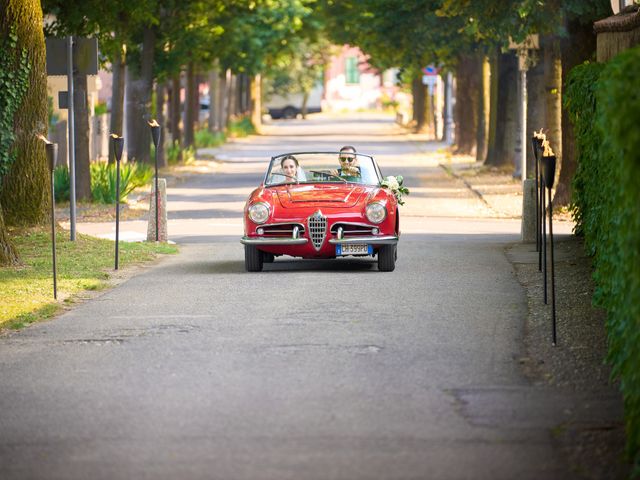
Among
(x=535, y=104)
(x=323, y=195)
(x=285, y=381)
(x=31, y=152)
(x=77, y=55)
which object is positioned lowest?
(x=285, y=381)

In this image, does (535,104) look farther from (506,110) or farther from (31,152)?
(31,152)

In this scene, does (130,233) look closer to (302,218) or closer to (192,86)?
(302,218)

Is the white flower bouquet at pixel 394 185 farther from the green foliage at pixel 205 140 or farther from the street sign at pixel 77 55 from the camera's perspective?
the green foliage at pixel 205 140

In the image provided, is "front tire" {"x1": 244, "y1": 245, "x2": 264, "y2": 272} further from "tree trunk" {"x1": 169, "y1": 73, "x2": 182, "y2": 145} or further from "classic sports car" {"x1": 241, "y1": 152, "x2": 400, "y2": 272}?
"tree trunk" {"x1": 169, "y1": 73, "x2": 182, "y2": 145}

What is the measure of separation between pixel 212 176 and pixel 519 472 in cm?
3364

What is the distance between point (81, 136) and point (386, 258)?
12640 millimetres

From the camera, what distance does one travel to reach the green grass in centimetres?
1367

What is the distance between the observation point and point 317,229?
1614 centimetres

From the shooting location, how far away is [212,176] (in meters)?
40.5

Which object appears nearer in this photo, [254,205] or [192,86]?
[254,205]

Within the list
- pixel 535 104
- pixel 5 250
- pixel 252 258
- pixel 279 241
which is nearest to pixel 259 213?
pixel 279 241

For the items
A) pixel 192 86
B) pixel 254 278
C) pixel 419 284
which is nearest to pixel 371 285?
pixel 419 284

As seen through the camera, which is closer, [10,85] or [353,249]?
[353,249]

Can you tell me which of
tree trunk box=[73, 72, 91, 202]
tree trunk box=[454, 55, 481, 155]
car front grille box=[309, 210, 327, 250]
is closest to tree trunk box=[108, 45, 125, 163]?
tree trunk box=[73, 72, 91, 202]
